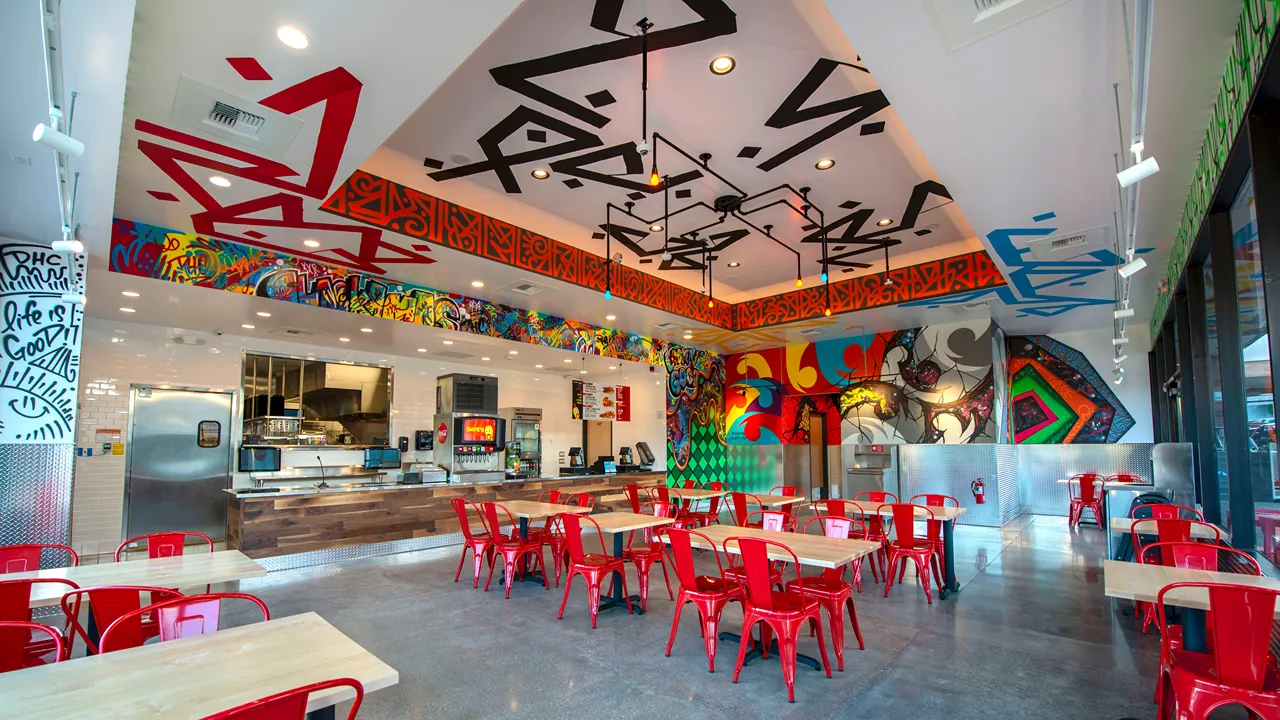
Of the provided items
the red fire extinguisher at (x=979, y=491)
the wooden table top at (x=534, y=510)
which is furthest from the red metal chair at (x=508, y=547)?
the red fire extinguisher at (x=979, y=491)

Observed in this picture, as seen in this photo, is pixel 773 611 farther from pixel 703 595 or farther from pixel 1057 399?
pixel 1057 399

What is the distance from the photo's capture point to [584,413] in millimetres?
10375

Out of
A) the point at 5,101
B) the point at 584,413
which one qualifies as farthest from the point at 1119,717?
the point at 584,413

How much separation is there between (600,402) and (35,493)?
7.09 metres

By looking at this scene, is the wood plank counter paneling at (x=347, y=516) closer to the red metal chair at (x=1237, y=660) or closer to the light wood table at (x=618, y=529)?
the light wood table at (x=618, y=529)

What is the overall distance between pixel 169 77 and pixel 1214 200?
6448mm

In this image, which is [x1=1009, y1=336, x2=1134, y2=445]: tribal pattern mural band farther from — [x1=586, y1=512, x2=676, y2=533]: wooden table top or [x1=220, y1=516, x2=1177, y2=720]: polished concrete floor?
[x1=586, y1=512, x2=676, y2=533]: wooden table top

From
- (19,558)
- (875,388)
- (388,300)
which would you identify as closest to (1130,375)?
(875,388)

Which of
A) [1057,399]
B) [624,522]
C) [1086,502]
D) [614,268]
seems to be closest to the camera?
[624,522]

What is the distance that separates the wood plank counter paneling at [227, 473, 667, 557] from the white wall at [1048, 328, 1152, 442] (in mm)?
9987

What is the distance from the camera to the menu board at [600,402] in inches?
408

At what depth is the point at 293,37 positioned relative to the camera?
2.96 m

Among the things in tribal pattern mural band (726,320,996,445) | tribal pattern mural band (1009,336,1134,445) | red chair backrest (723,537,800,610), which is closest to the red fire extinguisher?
tribal pattern mural band (726,320,996,445)

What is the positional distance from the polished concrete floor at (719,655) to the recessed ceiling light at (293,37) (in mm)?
3422
